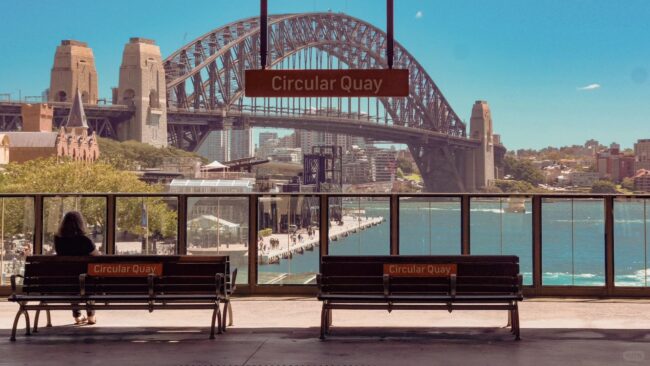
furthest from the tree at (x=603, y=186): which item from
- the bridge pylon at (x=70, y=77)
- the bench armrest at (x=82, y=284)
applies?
the bench armrest at (x=82, y=284)

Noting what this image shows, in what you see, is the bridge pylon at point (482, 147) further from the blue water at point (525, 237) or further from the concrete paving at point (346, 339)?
the concrete paving at point (346, 339)

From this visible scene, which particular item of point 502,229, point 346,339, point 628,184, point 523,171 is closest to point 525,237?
point 502,229

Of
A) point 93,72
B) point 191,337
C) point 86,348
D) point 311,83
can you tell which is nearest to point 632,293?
point 311,83

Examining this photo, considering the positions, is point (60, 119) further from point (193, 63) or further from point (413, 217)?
point (413, 217)

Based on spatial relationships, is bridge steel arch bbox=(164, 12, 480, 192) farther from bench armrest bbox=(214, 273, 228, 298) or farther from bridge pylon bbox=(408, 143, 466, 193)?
bench armrest bbox=(214, 273, 228, 298)

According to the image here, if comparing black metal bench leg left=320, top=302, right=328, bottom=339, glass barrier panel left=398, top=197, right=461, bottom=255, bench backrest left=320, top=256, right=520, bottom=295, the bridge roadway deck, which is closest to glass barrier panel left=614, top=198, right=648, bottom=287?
glass barrier panel left=398, top=197, right=461, bottom=255
